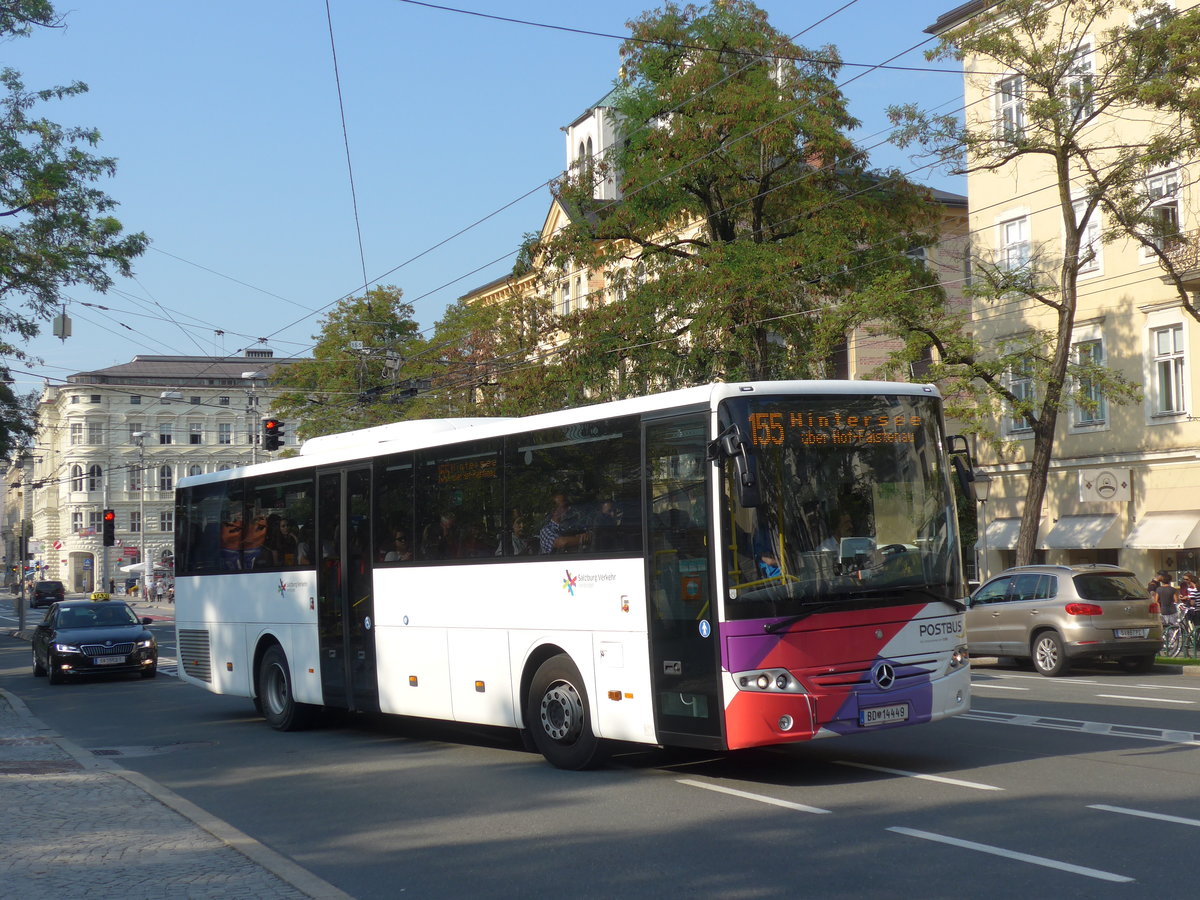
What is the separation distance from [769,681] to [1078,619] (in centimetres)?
1386

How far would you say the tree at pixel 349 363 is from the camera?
5912cm

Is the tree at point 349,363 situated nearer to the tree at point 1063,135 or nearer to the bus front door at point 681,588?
the tree at point 1063,135

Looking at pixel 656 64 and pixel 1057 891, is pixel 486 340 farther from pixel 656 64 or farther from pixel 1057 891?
pixel 1057 891

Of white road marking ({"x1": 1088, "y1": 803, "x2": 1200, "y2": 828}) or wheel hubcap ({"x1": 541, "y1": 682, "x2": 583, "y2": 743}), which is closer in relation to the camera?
white road marking ({"x1": 1088, "y1": 803, "x2": 1200, "y2": 828})

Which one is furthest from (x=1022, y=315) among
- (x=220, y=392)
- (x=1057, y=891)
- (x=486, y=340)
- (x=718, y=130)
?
(x=220, y=392)

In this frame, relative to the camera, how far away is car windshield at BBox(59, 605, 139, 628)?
88.9ft

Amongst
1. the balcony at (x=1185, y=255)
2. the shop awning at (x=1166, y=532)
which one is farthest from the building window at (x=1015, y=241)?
the shop awning at (x=1166, y=532)

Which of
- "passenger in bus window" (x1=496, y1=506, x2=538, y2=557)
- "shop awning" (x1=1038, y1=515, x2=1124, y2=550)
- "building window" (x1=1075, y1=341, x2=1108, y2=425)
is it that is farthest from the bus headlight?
"shop awning" (x1=1038, y1=515, x2=1124, y2=550)

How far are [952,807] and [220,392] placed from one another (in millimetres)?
96813

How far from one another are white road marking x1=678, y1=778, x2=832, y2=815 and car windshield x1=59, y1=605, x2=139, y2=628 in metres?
18.9

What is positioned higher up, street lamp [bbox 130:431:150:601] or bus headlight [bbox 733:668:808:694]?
street lamp [bbox 130:431:150:601]

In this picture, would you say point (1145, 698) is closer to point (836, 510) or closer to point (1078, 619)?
point (1078, 619)

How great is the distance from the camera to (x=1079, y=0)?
27078 mm

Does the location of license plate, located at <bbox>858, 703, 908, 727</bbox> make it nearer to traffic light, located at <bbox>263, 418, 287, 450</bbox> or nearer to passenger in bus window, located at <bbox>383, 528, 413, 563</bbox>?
passenger in bus window, located at <bbox>383, 528, 413, 563</bbox>
